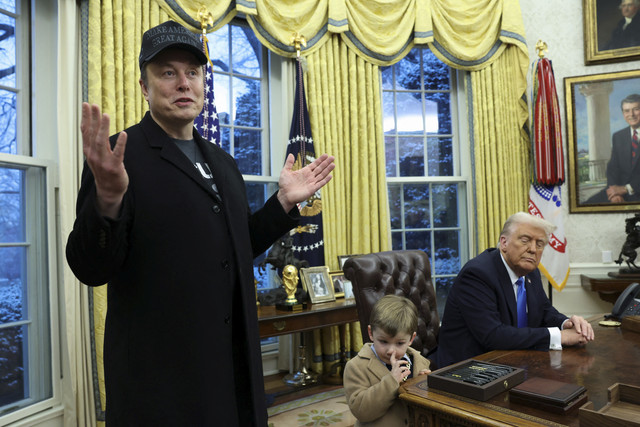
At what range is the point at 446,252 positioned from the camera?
5.18 metres

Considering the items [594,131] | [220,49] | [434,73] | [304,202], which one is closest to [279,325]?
[304,202]

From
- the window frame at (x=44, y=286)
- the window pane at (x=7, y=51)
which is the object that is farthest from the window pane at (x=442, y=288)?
the window pane at (x=7, y=51)

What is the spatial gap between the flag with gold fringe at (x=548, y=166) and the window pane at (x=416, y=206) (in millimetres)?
1075

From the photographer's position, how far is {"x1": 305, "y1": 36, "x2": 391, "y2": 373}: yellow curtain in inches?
169

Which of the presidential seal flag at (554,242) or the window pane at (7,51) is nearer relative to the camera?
the window pane at (7,51)

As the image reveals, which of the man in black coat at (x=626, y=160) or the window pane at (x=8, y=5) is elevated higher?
the window pane at (x=8, y=5)

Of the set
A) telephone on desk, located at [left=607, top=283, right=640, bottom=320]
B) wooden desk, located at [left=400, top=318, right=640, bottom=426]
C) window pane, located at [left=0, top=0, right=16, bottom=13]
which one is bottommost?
wooden desk, located at [left=400, top=318, right=640, bottom=426]

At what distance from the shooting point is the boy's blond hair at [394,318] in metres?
1.84

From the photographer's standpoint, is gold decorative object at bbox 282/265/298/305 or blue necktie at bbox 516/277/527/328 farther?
gold decorative object at bbox 282/265/298/305

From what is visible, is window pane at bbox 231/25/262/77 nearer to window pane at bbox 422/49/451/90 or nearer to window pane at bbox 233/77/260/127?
window pane at bbox 233/77/260/127

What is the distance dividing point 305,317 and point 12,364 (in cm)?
192

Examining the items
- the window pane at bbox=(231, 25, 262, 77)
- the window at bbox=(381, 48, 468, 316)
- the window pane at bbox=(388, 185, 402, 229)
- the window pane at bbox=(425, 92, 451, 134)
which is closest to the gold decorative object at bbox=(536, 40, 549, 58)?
the window at bbox=(381, 48, 468, 316)

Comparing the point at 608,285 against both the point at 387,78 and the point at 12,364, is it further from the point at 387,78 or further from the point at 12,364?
the point at 12,364

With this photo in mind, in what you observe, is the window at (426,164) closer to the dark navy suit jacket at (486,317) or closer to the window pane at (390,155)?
the window pane at (390,155)
